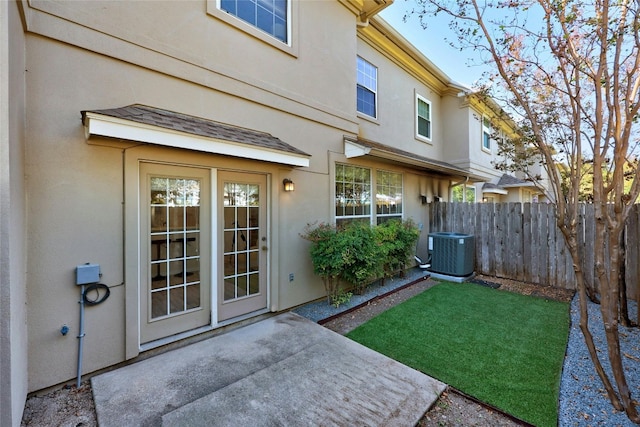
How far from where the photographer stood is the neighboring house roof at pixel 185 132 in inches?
112

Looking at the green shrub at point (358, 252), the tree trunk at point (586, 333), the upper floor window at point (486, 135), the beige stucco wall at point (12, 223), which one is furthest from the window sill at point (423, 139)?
the beige stucco wall at point (12, 223)

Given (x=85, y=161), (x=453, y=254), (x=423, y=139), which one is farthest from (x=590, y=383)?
(x=423, y=139)

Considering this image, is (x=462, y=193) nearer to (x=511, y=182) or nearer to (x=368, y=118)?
(x=511, y=182)

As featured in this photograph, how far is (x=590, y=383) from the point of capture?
306cm

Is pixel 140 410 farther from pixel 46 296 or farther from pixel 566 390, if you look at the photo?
pixel 566 390

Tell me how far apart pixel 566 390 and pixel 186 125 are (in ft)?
17.3

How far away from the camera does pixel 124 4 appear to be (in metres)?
3.42

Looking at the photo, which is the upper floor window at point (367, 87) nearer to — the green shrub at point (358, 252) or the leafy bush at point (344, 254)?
the leafy bush at point (344, 254)

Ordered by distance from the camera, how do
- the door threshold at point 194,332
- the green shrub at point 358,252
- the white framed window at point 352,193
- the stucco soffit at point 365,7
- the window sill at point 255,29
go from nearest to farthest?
the door threshold at point 194,332 → the window sill at point 255,29 → the green shrub at point 358,252 → the white framed window at point 352,193 → the stucco soffit at point 365,7

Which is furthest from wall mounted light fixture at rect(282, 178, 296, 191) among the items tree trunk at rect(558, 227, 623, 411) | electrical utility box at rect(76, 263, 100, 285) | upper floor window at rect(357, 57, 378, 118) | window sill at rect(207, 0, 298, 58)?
upper floor window at rect(357, 57, 378, 118)

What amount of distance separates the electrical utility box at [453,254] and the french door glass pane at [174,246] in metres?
6.17

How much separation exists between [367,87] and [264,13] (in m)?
3.84

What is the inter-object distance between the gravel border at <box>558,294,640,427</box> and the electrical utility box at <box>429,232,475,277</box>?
2.89 meters

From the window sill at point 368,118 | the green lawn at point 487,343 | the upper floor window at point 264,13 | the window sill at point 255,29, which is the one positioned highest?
the upper floor window at point 264,13
